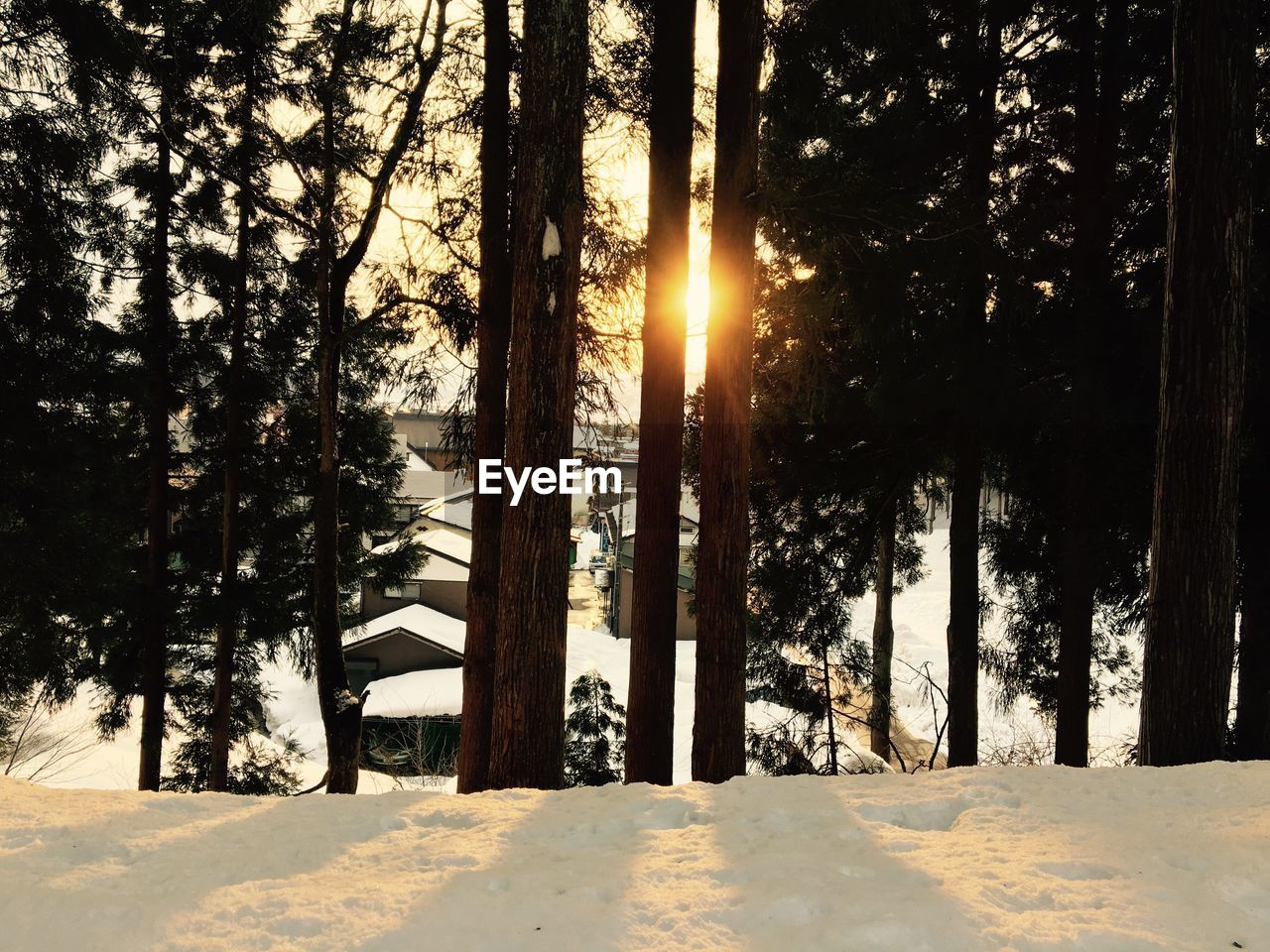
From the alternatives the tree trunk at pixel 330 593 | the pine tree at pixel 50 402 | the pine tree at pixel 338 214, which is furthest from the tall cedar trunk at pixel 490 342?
the pine tree at pixel 50 402

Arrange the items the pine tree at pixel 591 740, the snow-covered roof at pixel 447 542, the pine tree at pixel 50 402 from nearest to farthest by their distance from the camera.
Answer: the pine tree at pixel 50 402 → the pine tree at pixel 591 740 → the snow-covered roof at pixel 447 542

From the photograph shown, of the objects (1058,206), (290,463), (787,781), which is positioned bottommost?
(787,781)

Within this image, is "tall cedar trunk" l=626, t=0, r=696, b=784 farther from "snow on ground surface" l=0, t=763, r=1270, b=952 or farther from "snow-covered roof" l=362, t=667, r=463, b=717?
"snow-covered roof" l=362, t=667, r=463, b=717

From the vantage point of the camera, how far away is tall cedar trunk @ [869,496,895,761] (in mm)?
11516

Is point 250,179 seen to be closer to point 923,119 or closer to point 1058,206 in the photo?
point 923,119

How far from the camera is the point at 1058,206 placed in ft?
25.1

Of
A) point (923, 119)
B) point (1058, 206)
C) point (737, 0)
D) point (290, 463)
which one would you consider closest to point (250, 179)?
point (290, 463)

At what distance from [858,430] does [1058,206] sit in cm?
309

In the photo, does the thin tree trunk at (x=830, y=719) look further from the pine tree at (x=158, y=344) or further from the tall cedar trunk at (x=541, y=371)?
the pine tree at (x=158, y=344)

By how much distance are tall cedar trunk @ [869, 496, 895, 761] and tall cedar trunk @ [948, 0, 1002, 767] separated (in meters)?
1.90

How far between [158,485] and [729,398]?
971cm

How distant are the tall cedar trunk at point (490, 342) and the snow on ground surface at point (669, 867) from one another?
364cm

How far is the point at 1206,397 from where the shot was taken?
421 centimetres

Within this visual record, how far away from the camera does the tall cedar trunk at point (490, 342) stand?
271 inches
